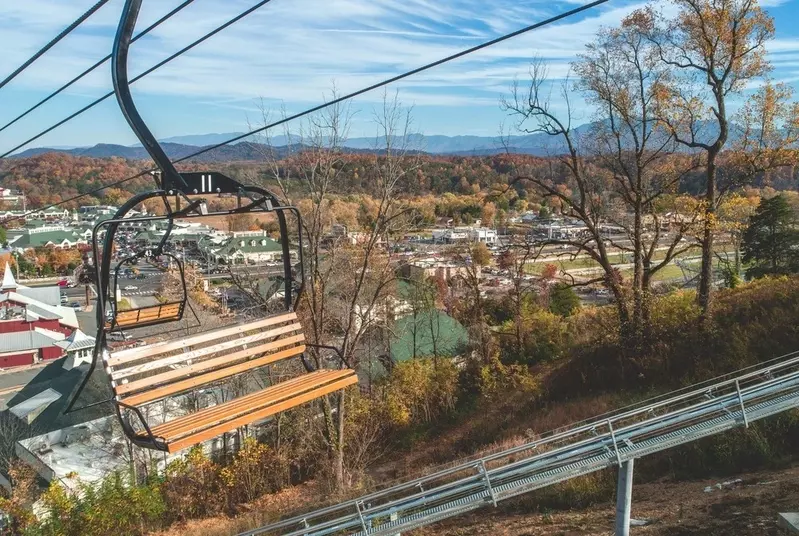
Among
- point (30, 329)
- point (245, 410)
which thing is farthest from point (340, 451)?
point (30, 329)

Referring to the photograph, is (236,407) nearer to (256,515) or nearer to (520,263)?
(256,515)

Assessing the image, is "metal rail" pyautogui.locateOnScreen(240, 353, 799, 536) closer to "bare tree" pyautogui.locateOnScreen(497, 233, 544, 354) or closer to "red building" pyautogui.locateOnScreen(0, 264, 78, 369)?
"bare tree" pyautogui.locateOnScreen(497, 233, 544, 354)

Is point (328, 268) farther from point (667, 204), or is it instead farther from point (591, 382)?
point (667, 204)

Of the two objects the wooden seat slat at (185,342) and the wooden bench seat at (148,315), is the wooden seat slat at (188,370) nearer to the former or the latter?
the wooden seat slat at (185,342)

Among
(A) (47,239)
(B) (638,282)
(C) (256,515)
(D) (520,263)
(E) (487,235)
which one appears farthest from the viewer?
(A) (47,239)

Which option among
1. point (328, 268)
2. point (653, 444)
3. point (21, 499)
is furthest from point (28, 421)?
point (653, 444)

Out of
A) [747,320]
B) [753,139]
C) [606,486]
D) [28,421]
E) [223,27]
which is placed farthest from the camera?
[28,421]
